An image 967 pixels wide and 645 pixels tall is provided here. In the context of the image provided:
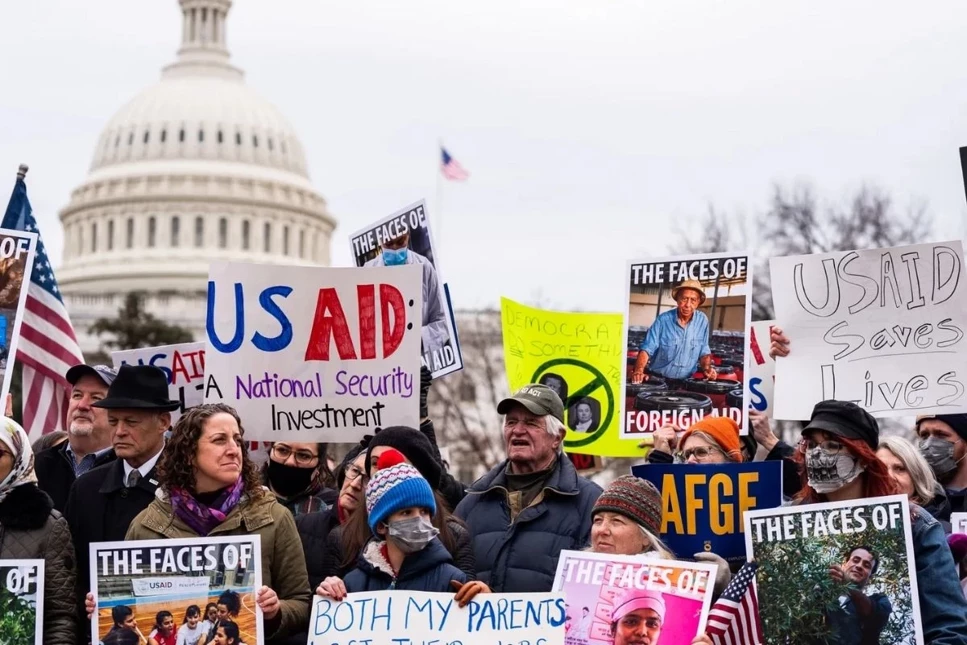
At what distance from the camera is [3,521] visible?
794 centimetres

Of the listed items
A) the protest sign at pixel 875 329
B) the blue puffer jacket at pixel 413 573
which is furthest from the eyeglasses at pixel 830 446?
the protest sign at pixel 875 329

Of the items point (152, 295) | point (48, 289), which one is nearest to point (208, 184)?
point (152, 295)

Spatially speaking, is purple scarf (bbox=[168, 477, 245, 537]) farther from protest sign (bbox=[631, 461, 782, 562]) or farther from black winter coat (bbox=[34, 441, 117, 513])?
black winter coat (bbox=[34, 441, 117, 513])

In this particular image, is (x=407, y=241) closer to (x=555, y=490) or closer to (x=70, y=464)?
(x=70, y=464)

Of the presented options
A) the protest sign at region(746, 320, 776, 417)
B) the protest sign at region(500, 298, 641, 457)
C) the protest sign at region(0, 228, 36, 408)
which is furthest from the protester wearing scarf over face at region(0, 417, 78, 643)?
the protest sign at region(500, 298, 641, 457)

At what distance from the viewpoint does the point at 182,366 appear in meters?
11.2

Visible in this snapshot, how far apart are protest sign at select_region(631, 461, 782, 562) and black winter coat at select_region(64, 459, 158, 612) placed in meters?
2.03

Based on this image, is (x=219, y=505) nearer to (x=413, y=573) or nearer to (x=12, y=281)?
(x=413, y=573)

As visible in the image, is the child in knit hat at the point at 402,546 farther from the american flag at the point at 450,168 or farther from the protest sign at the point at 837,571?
the american flag at the point at 450,168

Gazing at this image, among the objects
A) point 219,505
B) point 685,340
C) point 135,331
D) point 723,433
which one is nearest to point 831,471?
point 723,433

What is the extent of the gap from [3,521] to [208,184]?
352ft

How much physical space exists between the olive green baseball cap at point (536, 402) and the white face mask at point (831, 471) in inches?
56.1

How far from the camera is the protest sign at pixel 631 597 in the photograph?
708 cm

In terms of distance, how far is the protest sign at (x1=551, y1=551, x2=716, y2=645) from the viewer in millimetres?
7082
